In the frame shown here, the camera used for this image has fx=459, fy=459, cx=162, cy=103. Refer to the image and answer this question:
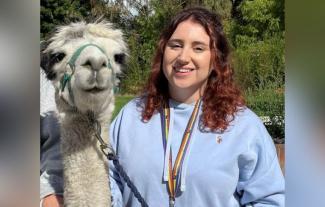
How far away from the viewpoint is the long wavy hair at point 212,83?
134 cm

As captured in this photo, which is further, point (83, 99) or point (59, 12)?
point (59, 12)

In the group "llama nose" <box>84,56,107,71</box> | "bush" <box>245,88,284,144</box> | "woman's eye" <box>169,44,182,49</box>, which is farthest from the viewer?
"bush" <box>245,88,284,144</box>

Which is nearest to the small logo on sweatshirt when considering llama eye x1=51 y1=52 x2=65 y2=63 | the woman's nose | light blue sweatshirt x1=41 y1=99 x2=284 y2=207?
light blue sweatshirt x1=41 y1=99 x2=284 y2=207

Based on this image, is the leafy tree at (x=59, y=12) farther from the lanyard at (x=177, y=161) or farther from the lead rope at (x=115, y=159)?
the lanyard at (x=177, y=161)

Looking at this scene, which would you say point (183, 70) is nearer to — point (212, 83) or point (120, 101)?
point (212, 83)

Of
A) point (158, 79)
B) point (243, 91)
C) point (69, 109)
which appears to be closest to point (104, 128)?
point (69, 109)

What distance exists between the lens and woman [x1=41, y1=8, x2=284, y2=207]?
1325mm

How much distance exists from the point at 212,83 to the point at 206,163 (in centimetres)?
24

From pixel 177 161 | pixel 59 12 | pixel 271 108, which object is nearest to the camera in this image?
pixel 177 161

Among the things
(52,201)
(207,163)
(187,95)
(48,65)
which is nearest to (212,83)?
(187,95)

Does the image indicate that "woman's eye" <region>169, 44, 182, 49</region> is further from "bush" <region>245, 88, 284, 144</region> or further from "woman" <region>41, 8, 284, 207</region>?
"bush" <region>245, 88, 284, 144</region>

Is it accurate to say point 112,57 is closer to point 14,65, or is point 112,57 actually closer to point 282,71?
point 14,65

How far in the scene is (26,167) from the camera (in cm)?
91

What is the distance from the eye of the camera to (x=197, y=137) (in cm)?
135
